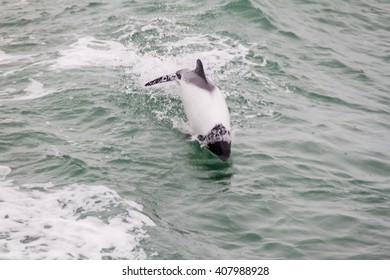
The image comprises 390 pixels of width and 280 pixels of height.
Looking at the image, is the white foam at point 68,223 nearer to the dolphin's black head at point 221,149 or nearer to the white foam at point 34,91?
the dolphin's black head at point 221,149

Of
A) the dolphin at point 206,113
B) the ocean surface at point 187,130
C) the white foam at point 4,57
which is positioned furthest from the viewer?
the white foam at point 4,57


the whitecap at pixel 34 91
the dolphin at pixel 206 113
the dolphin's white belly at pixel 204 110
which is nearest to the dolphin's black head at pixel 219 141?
the dolphin at pixel 206 113

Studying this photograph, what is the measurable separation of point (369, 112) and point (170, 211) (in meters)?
7.70

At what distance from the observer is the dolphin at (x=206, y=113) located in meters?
13.3

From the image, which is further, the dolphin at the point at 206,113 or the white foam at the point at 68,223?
the dolphin at the point at 206,113

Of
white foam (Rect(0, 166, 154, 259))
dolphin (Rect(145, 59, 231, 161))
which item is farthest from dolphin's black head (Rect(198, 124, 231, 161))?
white foam (Rect(0, 166, 154, 259))

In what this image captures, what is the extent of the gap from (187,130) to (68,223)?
484cm

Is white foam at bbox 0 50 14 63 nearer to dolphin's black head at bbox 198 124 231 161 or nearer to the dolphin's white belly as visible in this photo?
the dolphin's white belly

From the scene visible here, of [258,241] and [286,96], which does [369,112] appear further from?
[258,241]

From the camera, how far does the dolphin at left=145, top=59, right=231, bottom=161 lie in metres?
13.3

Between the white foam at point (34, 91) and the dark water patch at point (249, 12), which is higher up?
the dark water patch at point (249, 12)

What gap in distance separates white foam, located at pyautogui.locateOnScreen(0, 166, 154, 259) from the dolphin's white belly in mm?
3229

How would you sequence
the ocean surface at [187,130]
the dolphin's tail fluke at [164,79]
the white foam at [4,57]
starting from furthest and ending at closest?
the white foam at [4,57] → the dolphin's tail fluke at [164,79] → the ocean surface at [187,130]

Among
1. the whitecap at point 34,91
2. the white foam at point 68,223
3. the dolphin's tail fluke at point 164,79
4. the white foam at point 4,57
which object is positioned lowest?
the white foam at point 68,223
